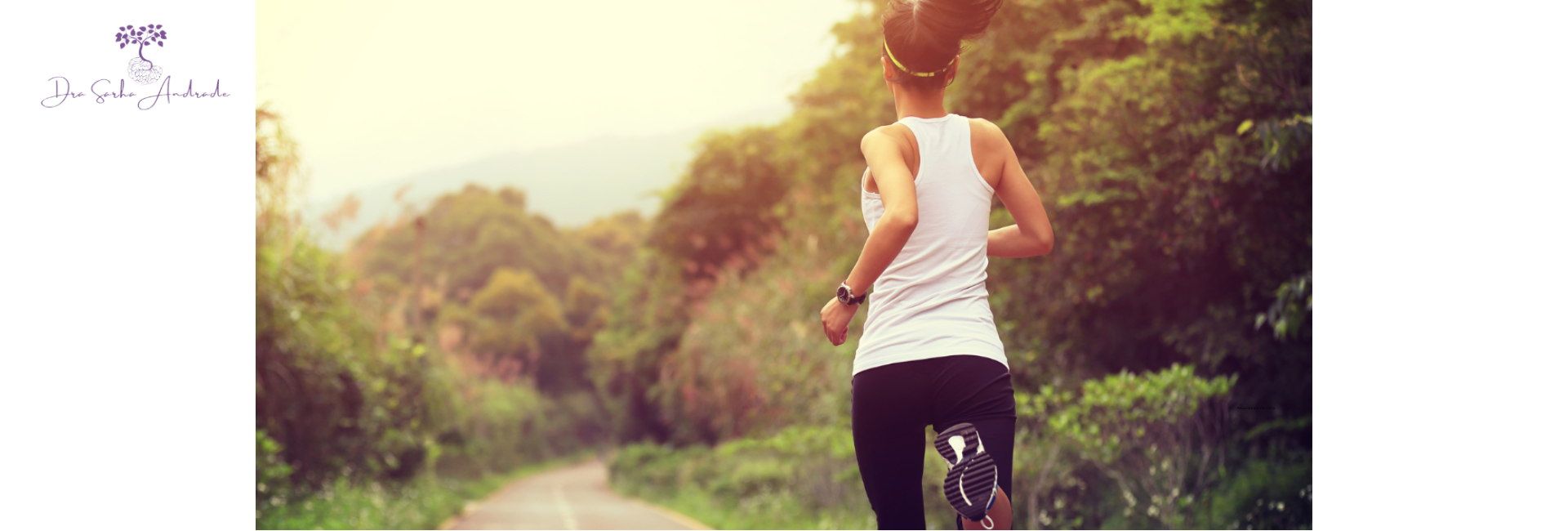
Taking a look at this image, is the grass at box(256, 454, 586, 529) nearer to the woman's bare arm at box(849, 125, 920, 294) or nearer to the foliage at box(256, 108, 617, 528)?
the foliage at box(256, 108, 617, 528)

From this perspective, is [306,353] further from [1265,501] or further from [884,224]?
[884,224]

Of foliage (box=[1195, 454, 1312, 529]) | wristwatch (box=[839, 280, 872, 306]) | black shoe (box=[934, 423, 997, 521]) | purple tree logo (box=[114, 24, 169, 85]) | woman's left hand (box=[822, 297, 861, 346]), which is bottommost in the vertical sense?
foliage (box=[1195, 454, 1312, 529])

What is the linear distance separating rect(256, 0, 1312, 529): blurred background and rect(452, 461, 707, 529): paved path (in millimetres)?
687

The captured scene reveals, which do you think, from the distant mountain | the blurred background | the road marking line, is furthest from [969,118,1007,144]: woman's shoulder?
the distant mountain

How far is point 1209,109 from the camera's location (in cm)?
455

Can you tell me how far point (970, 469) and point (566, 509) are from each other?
10.0 metres

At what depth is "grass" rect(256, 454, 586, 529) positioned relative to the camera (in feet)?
17.7

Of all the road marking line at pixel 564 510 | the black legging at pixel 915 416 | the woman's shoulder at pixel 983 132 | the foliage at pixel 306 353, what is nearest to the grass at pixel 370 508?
the foliage at pixel 306 353

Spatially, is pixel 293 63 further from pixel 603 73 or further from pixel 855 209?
pixel 855 209

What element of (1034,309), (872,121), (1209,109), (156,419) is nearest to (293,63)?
(156,419)

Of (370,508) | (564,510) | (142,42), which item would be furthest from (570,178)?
(142,42)

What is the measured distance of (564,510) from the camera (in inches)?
418

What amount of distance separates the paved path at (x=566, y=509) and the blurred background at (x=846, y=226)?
2.25 ft

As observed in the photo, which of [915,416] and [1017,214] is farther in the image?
[1017,214]
